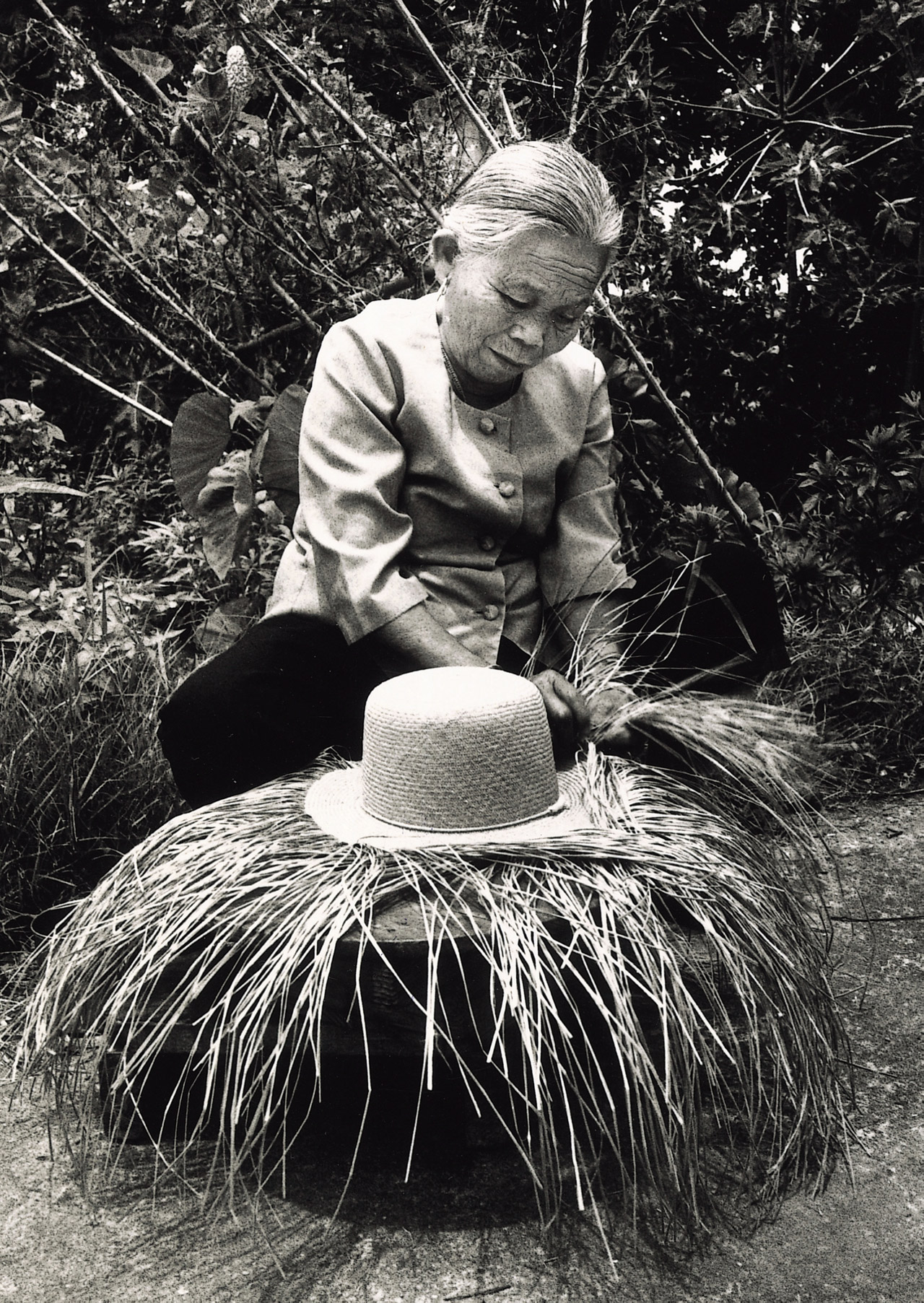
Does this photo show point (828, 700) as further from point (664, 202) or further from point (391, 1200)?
point (391, 1200)

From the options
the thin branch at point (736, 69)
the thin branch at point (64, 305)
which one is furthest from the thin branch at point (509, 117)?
the thin branch at point (64, 305)

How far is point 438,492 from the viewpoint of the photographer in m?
2.28

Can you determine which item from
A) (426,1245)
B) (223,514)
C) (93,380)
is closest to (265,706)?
(426,1245)

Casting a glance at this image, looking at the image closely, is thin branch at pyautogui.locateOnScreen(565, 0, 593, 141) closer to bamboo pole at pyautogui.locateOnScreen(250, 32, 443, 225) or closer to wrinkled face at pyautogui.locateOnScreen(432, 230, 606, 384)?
bamboo pole at pyautogui.locateOnScreen(250, 32, 443, 225)

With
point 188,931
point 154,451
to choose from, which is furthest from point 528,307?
point 154,451

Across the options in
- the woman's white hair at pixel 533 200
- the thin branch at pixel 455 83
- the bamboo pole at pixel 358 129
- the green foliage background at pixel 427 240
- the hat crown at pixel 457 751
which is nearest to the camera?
the hat crown at pixel 457 751

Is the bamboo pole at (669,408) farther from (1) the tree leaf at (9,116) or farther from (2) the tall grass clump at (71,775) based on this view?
(2) the tall grass clump at (71,775)

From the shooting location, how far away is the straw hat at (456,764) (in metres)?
1.87

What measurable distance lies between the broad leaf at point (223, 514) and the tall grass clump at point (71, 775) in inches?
13.6

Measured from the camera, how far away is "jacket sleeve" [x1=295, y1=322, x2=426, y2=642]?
2.15 metres

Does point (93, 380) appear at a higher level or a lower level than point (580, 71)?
lower

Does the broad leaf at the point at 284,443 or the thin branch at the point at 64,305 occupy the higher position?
the thin branch at the point at 64,305

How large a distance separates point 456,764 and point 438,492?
59 cm

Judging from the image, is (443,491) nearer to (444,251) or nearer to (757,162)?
(444,251)
